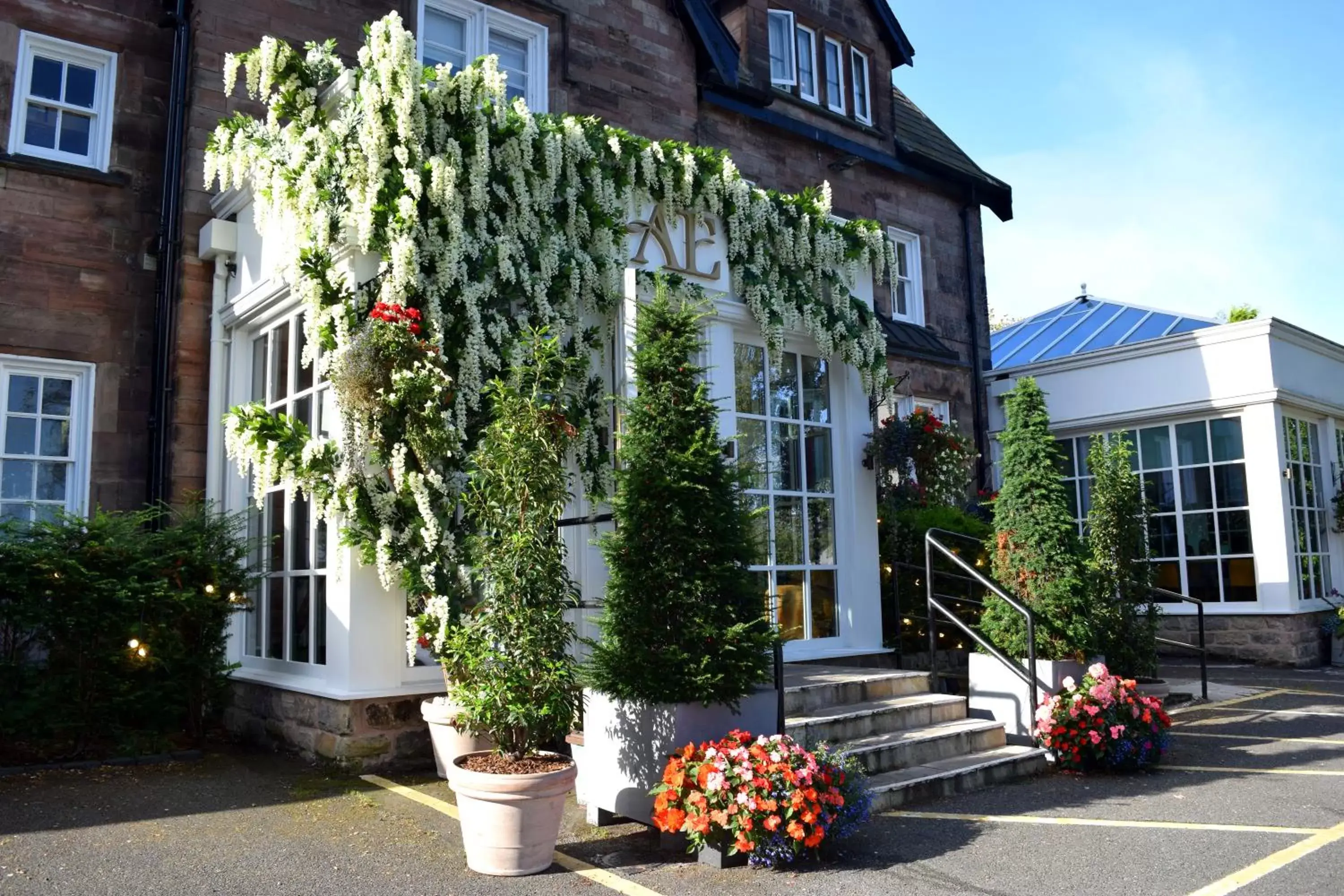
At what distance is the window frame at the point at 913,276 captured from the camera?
1488cm

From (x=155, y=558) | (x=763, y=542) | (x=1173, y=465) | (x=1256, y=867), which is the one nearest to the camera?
(x=1256, y=867)

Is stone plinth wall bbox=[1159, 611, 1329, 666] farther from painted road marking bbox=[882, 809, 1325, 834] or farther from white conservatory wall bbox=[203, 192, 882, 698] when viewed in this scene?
painted road marking bbox=[882, 809, 1325, 834]

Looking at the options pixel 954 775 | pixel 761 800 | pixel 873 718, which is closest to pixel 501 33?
pixel 873 718

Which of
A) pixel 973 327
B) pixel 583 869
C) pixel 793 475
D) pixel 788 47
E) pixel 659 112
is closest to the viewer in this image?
pixel 583 869

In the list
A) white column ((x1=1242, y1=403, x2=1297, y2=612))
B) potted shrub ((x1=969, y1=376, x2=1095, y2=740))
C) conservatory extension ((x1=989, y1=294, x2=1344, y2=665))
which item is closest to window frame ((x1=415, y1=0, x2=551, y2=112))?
potted shrub ((x1=969, y1=376, x2=1095, y2=740))

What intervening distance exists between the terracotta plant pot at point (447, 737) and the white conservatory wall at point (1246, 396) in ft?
33.9

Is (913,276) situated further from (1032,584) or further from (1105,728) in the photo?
(1105,728)

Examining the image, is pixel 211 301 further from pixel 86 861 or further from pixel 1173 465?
pixel 1173 465

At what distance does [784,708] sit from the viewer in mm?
6332

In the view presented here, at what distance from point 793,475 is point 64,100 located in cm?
655

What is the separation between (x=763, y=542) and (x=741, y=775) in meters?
1.35

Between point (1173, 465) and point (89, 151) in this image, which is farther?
point (1173, 465)

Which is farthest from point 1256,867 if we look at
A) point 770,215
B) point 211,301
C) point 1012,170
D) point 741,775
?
point 1012,170

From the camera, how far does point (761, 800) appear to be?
4.66 metres
